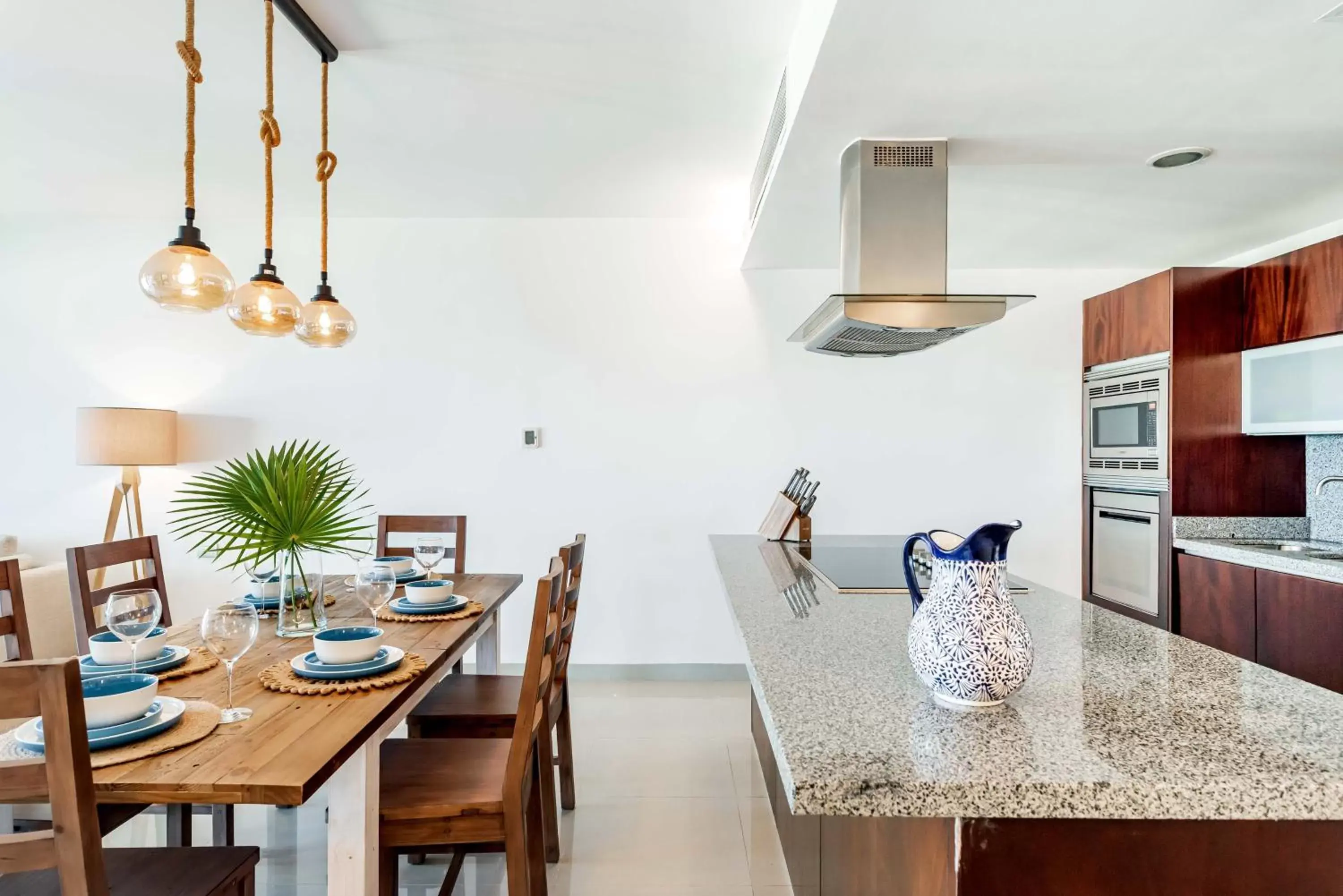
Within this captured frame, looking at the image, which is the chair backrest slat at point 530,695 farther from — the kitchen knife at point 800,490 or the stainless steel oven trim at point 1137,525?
the stainless steel oven trim at point 1137,525

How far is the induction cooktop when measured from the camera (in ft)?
6.57

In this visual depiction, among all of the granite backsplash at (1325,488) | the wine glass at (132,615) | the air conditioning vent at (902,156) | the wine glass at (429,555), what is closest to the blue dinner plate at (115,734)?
the wine glass at (132,615)

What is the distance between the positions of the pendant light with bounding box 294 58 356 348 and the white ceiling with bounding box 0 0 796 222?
271mm

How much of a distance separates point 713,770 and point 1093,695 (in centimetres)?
196

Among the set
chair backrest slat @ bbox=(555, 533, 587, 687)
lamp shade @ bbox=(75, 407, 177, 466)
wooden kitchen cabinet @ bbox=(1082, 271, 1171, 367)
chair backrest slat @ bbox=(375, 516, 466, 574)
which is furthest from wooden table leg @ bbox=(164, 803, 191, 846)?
wooden kitchen cabinet @ bbox=(1082, 271, 1171, 367)

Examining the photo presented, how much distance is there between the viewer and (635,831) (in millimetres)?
2371

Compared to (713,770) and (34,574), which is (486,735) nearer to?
(713,770)

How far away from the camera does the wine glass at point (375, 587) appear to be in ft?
6.26

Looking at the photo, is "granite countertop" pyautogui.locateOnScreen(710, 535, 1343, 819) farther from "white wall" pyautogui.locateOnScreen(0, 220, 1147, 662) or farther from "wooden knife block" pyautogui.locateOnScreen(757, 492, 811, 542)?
"white wall" pyautogui.locateOnScreen(0, 220, 1147, 662)

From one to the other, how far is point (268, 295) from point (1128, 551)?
383cm

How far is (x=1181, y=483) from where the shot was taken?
324 centimetres

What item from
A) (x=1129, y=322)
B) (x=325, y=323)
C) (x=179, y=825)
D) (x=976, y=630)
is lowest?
(x=179, y=825)

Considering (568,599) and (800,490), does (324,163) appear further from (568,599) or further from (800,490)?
(800,490)

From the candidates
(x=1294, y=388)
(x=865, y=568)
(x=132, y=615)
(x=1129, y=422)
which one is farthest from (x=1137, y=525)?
(x=132, y=615)
